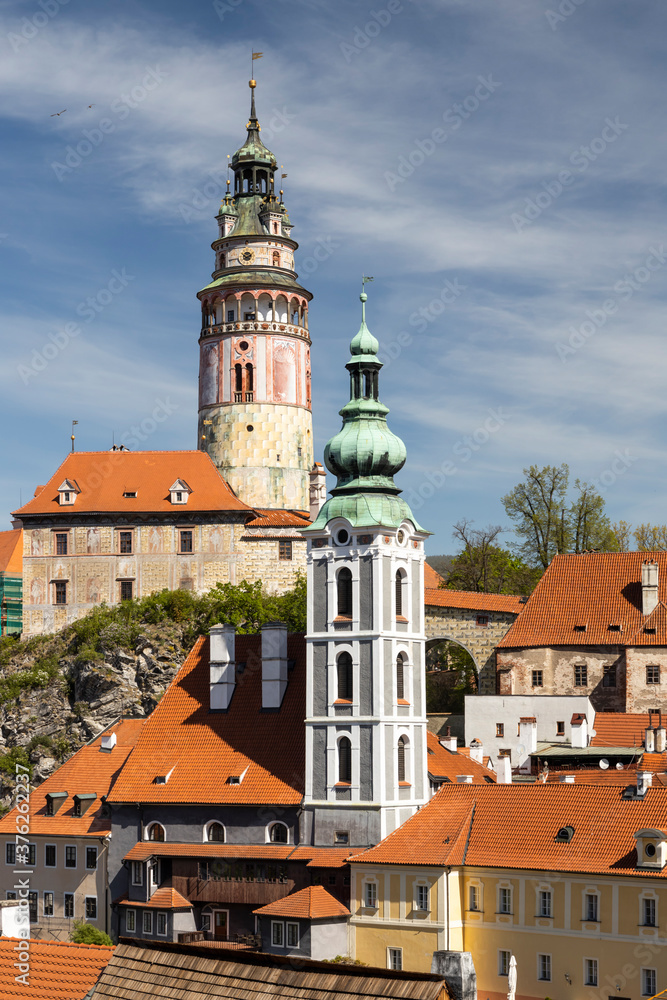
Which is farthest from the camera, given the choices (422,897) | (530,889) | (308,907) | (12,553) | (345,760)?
(12,553)

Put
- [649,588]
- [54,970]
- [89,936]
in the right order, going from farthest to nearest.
→ [649,588] < [89,936] < [54,970]

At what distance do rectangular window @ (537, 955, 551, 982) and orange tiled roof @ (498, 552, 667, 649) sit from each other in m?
22.3

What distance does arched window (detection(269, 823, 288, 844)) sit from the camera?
48.7 meters

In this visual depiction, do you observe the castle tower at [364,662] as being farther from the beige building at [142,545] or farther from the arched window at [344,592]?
the beige building at [142,545]

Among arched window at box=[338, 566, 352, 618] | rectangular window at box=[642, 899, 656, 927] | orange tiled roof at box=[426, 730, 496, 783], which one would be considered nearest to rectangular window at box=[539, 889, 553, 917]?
rectangular window at box=[642, 899, 656, 927]

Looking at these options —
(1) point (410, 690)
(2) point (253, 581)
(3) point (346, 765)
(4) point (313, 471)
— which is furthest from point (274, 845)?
(4) point (313, 471)

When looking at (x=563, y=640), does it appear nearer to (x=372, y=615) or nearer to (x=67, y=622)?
(x=372, y=615)

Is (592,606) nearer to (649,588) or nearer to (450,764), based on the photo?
(649,588)

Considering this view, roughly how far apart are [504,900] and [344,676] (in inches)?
365

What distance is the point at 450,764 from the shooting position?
52906 millimetres

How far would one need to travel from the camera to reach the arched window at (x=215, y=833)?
49.5 m

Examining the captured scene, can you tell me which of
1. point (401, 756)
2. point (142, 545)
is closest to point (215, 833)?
point (401, 756)

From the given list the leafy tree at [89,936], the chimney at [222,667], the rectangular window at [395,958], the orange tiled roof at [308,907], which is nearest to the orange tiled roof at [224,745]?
the chimney at [222,667]

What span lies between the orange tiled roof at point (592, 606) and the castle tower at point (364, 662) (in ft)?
48.2
